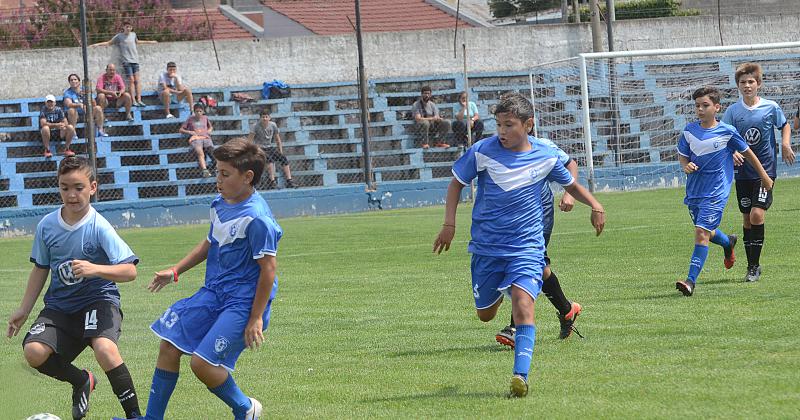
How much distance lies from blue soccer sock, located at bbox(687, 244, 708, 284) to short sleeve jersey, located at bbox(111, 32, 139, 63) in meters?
17.6

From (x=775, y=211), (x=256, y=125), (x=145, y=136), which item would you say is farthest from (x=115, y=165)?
(x=775, y=211)

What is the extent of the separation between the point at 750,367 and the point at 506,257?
151cm

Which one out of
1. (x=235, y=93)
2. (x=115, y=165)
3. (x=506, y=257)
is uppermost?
(x=235, y=93)

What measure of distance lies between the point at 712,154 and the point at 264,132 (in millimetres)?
15041

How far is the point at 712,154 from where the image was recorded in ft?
33.2

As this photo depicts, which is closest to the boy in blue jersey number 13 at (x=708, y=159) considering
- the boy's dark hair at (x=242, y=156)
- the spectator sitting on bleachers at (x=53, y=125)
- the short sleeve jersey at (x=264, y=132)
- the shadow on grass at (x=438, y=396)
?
the shadow on grass at (x=438, y=396)

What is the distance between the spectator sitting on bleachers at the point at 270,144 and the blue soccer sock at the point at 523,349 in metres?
17.9

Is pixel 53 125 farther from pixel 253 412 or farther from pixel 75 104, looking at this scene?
pixel 253 412

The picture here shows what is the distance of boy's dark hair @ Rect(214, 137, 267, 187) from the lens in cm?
561

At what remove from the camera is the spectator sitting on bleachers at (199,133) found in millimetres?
23797

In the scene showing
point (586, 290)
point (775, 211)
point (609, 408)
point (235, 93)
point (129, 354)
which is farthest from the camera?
point (235, 93)

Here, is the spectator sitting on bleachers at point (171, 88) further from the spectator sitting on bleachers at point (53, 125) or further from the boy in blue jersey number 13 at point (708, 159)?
the boy in blue jersey number 13 at point (708, 159)

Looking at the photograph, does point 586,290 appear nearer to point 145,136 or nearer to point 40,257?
point 40,257

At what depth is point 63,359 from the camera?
6.23 metres
